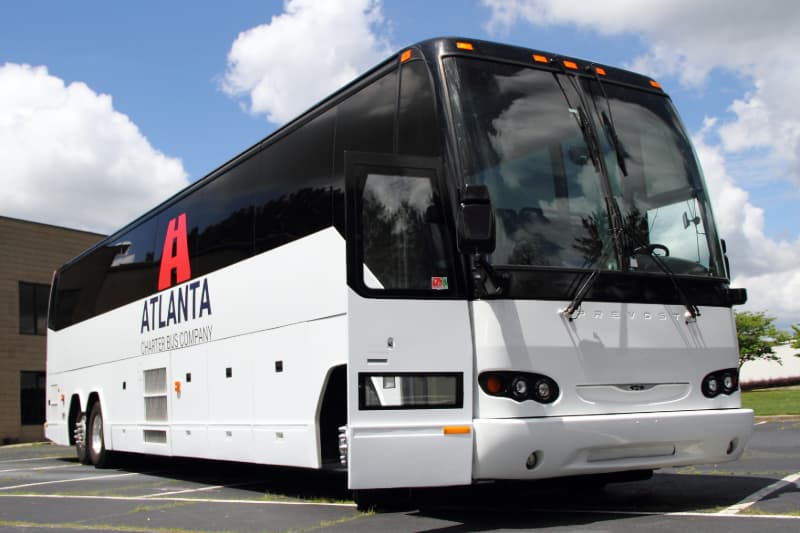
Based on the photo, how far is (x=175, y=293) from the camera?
39.9 ft

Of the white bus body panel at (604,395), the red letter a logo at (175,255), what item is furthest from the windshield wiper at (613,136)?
the red letter a logo at (175,255)

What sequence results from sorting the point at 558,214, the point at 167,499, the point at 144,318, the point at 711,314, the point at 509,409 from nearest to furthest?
the point at 509,409, the point at 558,214, the point at 711,314, the point at 167,499, the point at 144,318

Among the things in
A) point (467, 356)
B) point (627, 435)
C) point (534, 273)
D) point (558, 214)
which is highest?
point (558, 214)

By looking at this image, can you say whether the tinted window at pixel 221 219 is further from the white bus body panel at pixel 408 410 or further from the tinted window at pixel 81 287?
the tinted window at pixel 81 287

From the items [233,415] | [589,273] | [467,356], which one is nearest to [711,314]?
[589,273]

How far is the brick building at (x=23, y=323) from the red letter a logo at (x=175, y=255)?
1004 inches

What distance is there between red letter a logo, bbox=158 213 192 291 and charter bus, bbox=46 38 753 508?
326cm

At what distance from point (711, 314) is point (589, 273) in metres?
1.29

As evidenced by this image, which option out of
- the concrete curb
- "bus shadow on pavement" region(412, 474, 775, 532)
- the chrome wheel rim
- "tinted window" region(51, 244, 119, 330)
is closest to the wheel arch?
"bus shadow on pavement" region(412, 474, 775, 532)

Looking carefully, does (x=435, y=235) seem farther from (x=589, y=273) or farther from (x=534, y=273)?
(x=589, y=273)

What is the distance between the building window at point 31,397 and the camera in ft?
117

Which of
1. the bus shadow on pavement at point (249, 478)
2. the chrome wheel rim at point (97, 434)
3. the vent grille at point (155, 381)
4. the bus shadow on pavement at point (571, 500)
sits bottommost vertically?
the bus shadow on pavement at point (249, 478)

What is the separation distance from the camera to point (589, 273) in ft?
22.8

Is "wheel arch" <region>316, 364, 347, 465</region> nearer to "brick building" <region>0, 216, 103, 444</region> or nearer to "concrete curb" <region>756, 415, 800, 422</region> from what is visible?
"concrete curb" <region>756, 415, 800, 422</region>
